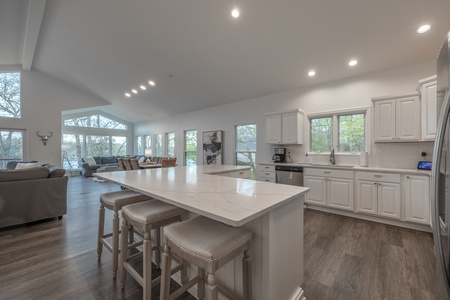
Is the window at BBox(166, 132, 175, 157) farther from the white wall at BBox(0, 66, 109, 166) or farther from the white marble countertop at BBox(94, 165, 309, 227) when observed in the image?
the white marble countertop at BBox(94, 165, 309, 227)

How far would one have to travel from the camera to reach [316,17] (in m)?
2.72

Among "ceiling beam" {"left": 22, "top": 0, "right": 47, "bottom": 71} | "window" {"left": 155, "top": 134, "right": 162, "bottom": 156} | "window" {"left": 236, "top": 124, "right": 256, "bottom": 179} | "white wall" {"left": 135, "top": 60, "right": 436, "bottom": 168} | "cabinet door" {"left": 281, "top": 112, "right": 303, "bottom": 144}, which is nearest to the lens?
"white wall" {"left": 135, "top": 60, "right": 436, "bottom": 168}

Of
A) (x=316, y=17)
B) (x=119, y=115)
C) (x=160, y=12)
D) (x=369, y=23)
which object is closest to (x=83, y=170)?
(x=119, y=115)

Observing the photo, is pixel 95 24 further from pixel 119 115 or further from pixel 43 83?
pixel 119 115

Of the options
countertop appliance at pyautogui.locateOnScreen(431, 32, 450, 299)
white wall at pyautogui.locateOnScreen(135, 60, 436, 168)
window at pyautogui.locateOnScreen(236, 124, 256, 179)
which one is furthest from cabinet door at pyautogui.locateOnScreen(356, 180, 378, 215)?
window at pyautogui.locateOnScreen(236, 124, 256, 179)

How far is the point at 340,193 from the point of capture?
350 centimetres

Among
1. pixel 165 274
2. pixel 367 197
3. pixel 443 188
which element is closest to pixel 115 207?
pixel 165 274

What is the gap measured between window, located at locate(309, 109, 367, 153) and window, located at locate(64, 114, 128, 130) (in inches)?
376

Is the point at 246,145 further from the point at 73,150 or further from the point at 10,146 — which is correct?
the point at 73,150

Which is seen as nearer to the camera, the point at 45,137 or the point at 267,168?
the point at 267,168

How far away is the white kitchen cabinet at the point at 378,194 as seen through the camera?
3.03m

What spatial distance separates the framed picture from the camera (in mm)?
6285

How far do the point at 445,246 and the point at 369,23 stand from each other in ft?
9.66

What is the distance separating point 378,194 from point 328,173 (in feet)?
2.57
